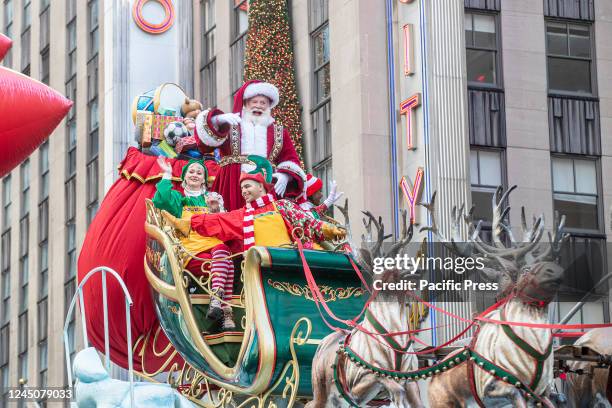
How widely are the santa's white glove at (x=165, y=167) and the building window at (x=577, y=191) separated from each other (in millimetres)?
11630

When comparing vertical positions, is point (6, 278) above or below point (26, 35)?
below

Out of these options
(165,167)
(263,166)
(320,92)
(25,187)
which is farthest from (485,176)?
(25,187)

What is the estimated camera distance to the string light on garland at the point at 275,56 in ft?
92.1

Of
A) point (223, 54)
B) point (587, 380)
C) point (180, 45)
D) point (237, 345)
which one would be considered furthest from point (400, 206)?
point (587, 380)

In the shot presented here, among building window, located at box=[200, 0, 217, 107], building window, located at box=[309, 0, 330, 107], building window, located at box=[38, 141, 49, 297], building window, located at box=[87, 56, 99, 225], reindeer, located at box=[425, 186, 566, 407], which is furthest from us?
building window, located at box=[38, 141, 49, 297]

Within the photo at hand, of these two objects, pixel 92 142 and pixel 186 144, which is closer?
pixel 186 144

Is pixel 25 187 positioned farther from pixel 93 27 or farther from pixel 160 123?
pixel 160 123

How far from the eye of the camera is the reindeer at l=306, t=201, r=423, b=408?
1190 cm

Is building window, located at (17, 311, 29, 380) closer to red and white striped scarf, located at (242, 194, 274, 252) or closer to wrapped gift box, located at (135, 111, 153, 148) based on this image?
wrapped gift box, located at (135, 111, 153, 148)

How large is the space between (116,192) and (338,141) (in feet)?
34.9

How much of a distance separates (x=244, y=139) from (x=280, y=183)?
2.03 ft

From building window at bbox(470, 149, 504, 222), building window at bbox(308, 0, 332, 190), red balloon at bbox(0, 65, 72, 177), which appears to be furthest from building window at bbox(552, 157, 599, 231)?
red balloon at bbox(0, 65, 72, 177)

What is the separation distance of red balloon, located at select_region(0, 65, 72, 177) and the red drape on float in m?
3.51

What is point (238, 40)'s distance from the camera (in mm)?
31781
